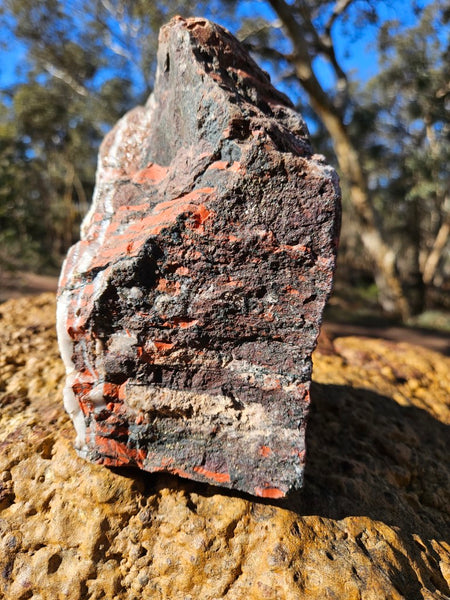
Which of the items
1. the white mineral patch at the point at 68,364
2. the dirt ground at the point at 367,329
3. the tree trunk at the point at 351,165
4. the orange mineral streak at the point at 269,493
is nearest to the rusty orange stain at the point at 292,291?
the orange mineral streak at the point at 269,493

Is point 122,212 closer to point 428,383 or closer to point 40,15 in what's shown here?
point 428,383

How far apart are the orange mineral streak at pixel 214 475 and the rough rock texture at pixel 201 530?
5.2 inches

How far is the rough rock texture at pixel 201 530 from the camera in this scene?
61.9 inches

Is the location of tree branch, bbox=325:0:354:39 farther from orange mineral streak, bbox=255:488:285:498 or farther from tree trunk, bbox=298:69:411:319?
orange mineral streak, bbox=255:488:285:498

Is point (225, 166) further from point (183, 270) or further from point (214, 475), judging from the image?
point (214, 475)

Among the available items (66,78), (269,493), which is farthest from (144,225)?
(66,78)

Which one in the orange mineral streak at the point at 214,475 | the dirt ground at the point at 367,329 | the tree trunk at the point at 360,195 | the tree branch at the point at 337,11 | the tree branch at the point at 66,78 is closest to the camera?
the orange mineral streak at the point at 214,475

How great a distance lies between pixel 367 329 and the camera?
592 cm

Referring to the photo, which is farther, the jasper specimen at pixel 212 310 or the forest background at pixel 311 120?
the forest background at pixel 311 120

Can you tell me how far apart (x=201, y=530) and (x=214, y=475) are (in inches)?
8.6

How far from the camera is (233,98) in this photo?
170 centimetres

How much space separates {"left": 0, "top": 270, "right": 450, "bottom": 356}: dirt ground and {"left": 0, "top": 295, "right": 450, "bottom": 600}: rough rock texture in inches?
118

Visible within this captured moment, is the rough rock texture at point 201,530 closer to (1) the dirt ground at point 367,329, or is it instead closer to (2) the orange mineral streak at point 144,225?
(2) the orange mineral streak at point 144,225

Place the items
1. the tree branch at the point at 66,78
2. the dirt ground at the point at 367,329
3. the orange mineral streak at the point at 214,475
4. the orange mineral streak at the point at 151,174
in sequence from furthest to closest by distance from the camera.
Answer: the tree branch at the point at 66,78
the dirt ground at the point at 367,329
the orange mineral streak at the point at 151,174
the orange mineral streak at the point at 214,475
